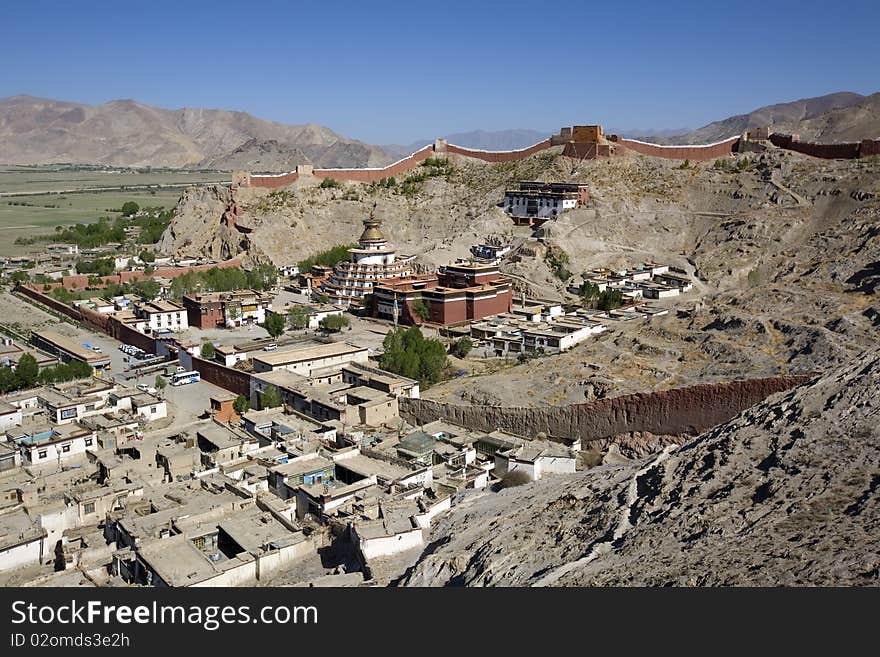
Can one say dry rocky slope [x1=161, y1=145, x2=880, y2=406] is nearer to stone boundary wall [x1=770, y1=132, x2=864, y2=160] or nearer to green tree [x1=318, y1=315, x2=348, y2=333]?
stone boundary wall [x1=770, y1=132, x2=864, y2=160]

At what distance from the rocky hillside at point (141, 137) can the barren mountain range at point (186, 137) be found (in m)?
0.17

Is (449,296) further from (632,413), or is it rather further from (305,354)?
(632,413)

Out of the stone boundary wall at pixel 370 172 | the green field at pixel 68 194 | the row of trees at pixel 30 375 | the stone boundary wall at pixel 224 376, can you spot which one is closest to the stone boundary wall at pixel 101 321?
the stone boundary wall at pixel 224 376

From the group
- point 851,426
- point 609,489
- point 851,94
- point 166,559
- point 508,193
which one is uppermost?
point 851,94

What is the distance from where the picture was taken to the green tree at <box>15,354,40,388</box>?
2039 centimetres

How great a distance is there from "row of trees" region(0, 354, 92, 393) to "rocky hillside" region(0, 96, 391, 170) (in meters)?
101

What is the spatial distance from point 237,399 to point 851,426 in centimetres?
1307

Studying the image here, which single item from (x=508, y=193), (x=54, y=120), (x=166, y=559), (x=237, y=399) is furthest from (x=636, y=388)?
(x=54, y=120)

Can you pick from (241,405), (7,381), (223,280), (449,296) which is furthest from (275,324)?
(223,280)

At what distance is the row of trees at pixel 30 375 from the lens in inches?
798

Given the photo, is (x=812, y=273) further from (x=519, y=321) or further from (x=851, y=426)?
(x=851, y=426)

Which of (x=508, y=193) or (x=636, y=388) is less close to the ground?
(x=508, y=193)

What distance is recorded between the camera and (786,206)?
32.8m

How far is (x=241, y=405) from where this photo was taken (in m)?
18.9
